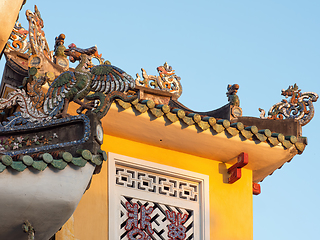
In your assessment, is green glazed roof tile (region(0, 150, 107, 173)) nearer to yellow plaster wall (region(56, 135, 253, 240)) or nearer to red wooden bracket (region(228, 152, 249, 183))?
yellow plaster wall (region(56, 135, 253, 240))

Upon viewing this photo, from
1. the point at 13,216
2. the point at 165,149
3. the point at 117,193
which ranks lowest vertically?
the point at 13,216

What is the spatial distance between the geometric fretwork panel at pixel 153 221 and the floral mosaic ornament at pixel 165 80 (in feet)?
5.81

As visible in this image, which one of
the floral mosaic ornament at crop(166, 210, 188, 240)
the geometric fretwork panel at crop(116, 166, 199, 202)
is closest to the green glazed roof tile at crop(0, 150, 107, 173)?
the geometric fretwork panel at crop(116, 166, 199, 202)

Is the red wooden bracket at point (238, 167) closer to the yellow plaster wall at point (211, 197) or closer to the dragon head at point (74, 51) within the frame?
the yellow plaster wall at point (211, 197)

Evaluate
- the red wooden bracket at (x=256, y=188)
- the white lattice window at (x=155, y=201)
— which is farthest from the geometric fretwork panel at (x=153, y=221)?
the red wooden bracket at (x=256, y=188)

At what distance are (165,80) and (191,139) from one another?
46.8 inches

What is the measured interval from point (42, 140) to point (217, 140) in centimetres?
312

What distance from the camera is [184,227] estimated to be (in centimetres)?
982

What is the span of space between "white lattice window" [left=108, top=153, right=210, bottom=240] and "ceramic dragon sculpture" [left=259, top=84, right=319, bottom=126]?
1.64 metres

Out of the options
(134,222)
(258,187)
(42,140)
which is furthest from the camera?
(258,187)

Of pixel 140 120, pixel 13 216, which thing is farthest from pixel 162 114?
pixel 13 216

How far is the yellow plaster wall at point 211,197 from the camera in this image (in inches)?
363

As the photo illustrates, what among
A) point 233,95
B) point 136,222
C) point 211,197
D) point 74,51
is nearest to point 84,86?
point 74,51

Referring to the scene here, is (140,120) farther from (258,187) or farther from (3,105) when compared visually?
(258,187)
